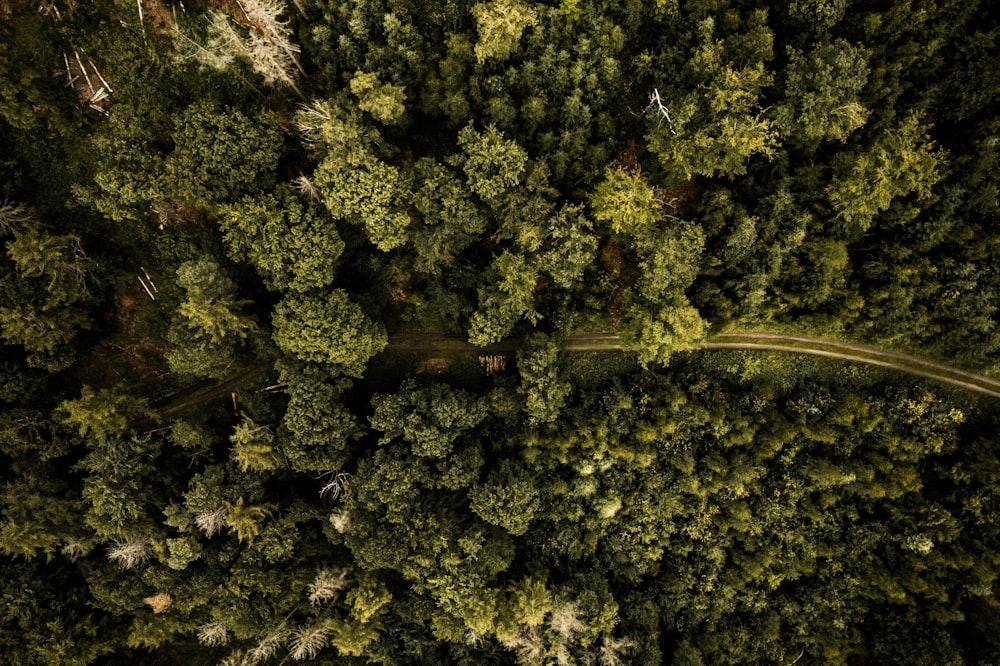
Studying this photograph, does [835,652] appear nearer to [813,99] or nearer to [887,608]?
[887,608]

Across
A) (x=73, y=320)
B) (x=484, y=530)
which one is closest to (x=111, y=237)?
(x=73, y=320)

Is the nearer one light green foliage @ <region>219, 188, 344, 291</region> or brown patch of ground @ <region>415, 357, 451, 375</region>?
light green foliage @ <region>219, 188, 344, 291</region>

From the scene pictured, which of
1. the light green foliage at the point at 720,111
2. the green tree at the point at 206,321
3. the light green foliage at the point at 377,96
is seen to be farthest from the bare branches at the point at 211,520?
the light green foliage at the point at 720,111

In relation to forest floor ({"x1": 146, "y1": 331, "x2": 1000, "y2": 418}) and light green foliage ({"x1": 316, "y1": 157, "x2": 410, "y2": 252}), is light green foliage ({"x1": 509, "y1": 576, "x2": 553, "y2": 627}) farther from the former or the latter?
light green foliage ({"x1": 316, "y1": 157, "x2": 410, "y2": 252})

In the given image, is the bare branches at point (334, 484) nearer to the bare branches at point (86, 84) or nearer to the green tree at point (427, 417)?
the green tree at point (427, 417)

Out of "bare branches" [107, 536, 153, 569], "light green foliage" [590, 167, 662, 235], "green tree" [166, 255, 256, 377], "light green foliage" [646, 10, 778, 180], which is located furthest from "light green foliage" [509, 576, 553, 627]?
"light green foliage" [646, 10, 778, 180]

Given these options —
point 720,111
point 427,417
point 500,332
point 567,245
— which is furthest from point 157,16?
point 720,111

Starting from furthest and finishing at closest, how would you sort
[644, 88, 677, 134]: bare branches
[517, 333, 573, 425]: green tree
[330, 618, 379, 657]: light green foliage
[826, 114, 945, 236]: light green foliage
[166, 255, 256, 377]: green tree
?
[517, 333, 573, 425]: green tree
[330, 618, 379, 657]: light green foliage
[644, 88, 677, 134]: bare branches
[826, 114, 945, 236]: light green foliage
[166, 255, 256, 377]: green tree
